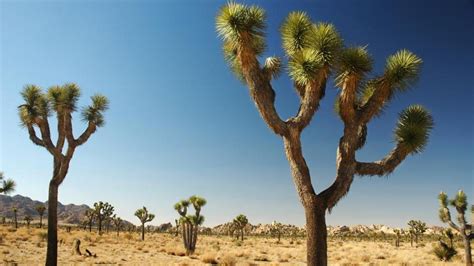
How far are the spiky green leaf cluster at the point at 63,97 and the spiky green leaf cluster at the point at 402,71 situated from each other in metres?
10.6

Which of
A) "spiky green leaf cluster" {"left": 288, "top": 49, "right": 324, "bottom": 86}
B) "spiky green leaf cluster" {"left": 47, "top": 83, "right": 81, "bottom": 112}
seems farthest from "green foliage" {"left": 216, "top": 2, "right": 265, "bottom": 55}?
"spiky green leaf cluster" {"left": 47, "top": 83, "right": 81, "bottom": 112}

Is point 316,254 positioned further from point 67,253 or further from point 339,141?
point 67,253

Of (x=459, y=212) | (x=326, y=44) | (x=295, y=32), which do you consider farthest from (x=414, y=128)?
(x=459, y=212)

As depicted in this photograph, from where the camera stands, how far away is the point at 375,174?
9016mm

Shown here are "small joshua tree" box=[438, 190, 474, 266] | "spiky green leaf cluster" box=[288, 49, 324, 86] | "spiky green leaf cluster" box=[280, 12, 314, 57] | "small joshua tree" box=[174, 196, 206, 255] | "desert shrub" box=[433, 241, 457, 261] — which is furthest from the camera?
"small joshua tree" box=[174, 196, 206, 255]

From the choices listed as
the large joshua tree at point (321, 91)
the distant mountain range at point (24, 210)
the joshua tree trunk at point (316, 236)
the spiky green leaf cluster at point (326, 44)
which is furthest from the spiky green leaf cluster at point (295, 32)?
the distant mountain range at point (24, 210)

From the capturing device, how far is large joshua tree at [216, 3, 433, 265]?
8.53 metres

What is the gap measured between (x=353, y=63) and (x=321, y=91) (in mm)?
1041

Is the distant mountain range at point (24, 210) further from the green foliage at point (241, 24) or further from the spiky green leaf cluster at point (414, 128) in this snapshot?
the spiky green leaf cluster at point (414, 128)

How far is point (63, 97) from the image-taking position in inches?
535

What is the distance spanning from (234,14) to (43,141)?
337 inches

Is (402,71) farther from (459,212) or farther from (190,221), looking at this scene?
(190,221)

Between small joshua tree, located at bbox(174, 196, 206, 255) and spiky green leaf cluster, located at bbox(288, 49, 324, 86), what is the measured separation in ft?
55.5

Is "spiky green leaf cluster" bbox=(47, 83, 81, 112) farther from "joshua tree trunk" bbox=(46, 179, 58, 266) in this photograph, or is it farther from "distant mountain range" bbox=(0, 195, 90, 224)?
"distant mountain range" bbox=(0, 195, 90, 224)
